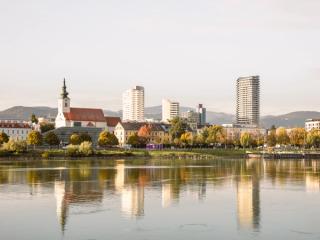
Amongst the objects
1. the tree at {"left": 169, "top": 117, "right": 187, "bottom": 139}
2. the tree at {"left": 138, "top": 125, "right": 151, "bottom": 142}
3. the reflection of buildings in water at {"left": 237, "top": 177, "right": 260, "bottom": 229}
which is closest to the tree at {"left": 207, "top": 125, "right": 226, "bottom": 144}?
the tree at {"left": 169, "top": 117, "right": 187, "bottom": 139}

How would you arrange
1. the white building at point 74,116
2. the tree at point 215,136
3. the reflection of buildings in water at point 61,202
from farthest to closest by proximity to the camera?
1. the white building at point 74,116
2. the tree at point 215,136
3. the reflection of buildings in water at point 61,202

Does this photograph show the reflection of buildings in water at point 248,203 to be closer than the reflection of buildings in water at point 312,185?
Yes


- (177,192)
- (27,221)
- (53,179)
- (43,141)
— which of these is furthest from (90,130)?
(27,221)

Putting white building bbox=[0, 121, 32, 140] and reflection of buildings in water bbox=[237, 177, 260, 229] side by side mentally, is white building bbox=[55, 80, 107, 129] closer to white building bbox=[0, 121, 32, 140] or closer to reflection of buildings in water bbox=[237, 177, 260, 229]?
white building bbox=[0, 121, 32, 140]

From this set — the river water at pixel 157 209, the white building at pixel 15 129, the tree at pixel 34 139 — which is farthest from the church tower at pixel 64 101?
the river water at pixel 157 209

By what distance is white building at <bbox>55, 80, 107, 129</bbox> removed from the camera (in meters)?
168

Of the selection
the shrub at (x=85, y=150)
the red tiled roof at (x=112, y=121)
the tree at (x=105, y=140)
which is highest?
the red tiled roof at (x=112, y=121)

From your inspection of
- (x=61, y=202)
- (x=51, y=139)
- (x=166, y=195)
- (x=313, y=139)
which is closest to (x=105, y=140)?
(x=51, y=139)

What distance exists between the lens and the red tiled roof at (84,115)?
556ft

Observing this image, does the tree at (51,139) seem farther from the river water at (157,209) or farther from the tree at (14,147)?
the river water at (157,209)

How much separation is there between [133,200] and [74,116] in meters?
131

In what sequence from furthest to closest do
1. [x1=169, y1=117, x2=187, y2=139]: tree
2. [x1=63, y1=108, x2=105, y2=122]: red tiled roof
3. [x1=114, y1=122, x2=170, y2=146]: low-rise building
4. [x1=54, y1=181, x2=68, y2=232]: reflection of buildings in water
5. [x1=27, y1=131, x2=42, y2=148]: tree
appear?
[x1=114, y1=122, x2=170, y2=146]: low-rise building
[x1=63, y1=108, x2=105, y2=122]: red tiled roof
[x1=169, y1=117, x2=187, y2=139]: tree
[x1=27, y1=131, x2=42, y2=148]: tree
[x1=54, y1=181, x2=68, y2=232]: reflection of buildings in water

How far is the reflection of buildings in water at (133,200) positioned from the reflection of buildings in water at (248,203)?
616cm

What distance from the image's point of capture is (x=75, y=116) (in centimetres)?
16988
